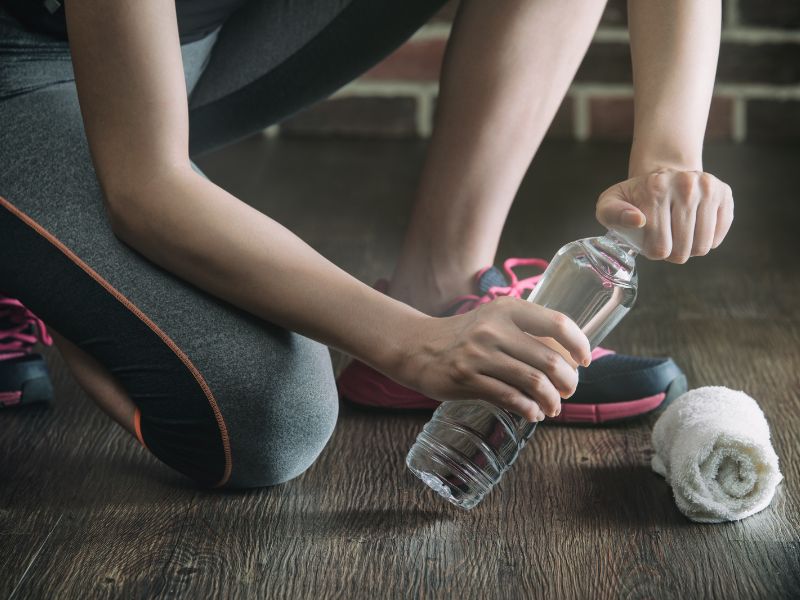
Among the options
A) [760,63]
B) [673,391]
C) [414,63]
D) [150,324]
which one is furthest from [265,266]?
[760,63]

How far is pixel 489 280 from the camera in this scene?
105cm

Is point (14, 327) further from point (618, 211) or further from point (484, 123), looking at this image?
point (618, 211)

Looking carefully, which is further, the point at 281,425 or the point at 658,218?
the point at 281,425

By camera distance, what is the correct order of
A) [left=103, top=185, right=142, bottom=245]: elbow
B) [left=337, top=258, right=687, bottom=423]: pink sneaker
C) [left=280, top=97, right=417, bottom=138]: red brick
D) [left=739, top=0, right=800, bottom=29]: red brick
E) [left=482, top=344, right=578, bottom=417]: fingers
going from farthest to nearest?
1. [left=280, top=97, right=417, bottom=138]: red brick
2. [left=739, top=0, right=800, bottom=29]: red brick
3. [left=337, top=258, right=687, bottom=423]: pink sneaker
4. [left=103, top=185, right=142, bottom=245]: elbow
5. [left=482, top=344, right=578, bottom=417]: fingers

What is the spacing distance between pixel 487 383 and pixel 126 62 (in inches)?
14.7

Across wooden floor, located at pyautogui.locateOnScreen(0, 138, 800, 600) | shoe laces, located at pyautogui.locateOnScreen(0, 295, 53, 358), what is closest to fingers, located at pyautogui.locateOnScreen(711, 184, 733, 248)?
wooden floor, located at pyautogui.locateOnScreen(0, 138, 800, 600)

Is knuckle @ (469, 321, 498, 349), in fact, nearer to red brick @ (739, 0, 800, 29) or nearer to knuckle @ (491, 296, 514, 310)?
knuckle @ (491, 296, 514, 310)

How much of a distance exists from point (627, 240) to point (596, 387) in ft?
0.85

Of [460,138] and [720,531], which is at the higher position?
[460,138]

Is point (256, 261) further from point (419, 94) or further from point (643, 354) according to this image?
point (419, 94)

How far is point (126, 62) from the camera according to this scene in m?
0.76

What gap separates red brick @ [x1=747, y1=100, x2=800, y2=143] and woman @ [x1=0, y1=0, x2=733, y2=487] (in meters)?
1.28

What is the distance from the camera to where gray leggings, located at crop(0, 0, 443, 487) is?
86 cm

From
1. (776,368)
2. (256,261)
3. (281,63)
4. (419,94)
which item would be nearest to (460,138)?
(281,63)
